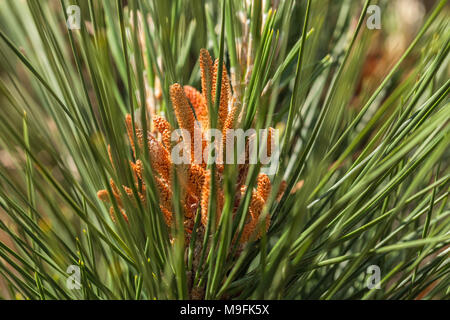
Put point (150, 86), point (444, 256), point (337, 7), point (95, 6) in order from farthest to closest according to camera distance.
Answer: point (337, 7) < point (150, 86) < point (444, 256) < point (95, 6)

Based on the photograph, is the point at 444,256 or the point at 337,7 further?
the point at 337,7

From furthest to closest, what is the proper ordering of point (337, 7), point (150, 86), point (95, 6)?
point (337, 7)
point (150, 86)
point (95, 6)

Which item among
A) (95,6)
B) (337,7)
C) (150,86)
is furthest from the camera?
(337,7)
